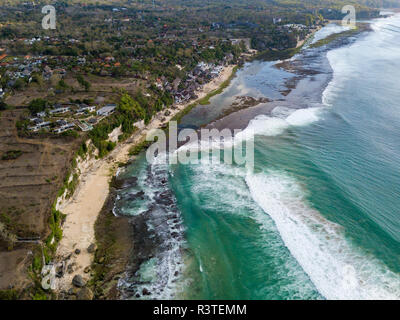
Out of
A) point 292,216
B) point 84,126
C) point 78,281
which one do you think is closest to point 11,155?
point 84,126

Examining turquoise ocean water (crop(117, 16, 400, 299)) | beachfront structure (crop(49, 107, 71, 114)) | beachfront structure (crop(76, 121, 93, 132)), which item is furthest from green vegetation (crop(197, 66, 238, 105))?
beachfront structure (crop(49, 107, 71, 114))

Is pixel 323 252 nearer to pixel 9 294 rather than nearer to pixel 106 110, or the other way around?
pixel 9 294

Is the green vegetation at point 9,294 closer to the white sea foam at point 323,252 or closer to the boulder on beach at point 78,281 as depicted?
the boulder on beach at point 78,281

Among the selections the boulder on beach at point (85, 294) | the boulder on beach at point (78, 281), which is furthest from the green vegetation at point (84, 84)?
the boulder on beach at point (85, 294)

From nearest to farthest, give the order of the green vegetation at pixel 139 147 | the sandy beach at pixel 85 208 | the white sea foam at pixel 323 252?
the white sea foam at pixel 323 252
the sandy beach at pixel 85 208
the green vegetation at pixel 139 147

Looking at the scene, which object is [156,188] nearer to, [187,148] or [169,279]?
[187,148]

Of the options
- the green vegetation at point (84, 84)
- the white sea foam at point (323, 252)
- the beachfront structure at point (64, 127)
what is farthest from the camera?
the green vegetation at point (84, 84)

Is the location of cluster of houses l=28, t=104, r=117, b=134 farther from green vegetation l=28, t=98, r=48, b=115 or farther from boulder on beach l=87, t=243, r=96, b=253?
boulder on beach l=87, t=243, r=96, b=253
